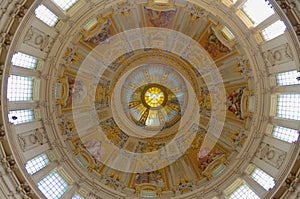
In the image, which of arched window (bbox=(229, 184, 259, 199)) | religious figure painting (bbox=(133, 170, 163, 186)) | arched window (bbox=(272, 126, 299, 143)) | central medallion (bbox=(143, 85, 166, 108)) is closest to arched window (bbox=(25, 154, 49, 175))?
religious figure painting (bbox=(133, 170, 163, 186))

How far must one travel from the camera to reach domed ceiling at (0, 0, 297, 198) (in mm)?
28594

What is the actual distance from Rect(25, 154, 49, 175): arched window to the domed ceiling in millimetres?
1400

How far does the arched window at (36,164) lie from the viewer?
25.8 meters

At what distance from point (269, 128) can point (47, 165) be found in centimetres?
1544

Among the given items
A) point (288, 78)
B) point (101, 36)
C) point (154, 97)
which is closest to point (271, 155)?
point (288, 78)

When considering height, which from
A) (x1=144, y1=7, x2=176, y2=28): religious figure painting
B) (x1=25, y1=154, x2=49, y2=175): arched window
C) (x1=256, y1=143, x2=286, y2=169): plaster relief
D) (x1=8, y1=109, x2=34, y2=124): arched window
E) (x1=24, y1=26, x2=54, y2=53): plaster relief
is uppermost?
(x1=144, y1=7, x2=176, y2=28): religious figure painting

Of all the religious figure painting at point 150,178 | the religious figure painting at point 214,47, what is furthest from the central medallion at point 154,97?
the religious figure painting at point 214,47

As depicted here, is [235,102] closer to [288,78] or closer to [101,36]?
[288,78]

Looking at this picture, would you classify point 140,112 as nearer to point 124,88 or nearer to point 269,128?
point 124,88

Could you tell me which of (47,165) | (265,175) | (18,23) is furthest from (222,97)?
(18,23)

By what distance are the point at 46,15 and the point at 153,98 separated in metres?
14.4

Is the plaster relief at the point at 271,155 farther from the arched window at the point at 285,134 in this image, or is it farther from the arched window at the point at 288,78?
the arched window at the point at 288,78

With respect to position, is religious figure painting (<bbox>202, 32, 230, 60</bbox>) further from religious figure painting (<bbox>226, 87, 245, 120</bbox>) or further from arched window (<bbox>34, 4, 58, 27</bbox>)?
arched window (<bbox>34, 4, 58, 27</bbox>)

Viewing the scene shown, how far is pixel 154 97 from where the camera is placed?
3722cm
